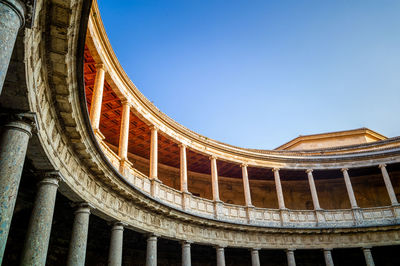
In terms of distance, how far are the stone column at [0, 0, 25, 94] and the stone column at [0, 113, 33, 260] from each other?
2.09m

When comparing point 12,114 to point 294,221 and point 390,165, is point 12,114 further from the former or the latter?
point 390,165

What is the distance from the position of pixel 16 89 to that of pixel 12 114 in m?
0.57

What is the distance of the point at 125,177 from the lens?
1257cm

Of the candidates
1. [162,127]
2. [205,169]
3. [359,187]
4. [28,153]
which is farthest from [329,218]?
[28,153]

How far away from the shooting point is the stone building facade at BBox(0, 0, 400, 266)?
18.0ft

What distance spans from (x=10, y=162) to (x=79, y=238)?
14.8ft

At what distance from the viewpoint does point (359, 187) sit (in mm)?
24734

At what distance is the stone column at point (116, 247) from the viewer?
10.9 metres

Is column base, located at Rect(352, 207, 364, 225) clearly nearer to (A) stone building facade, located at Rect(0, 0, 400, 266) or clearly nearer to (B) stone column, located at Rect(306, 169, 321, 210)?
(A) stone building facade, located at Rect(0, 0, 400, 266)

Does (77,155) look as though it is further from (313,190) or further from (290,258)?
(313,190)

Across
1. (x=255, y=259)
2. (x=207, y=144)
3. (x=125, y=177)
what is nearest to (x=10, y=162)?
(x=125, y=177)

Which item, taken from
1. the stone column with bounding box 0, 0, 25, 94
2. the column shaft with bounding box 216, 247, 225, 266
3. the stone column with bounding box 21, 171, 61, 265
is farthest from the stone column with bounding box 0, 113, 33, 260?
the column shaft with bounding box 216, 247, 225, 266

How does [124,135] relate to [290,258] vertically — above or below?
above

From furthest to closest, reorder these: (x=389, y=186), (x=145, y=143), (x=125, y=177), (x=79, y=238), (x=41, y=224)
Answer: (x=389, y=186) < (x=145, y=143) < (x=125, y=177) < (x=79, y=238) < (x=41, y=224)
